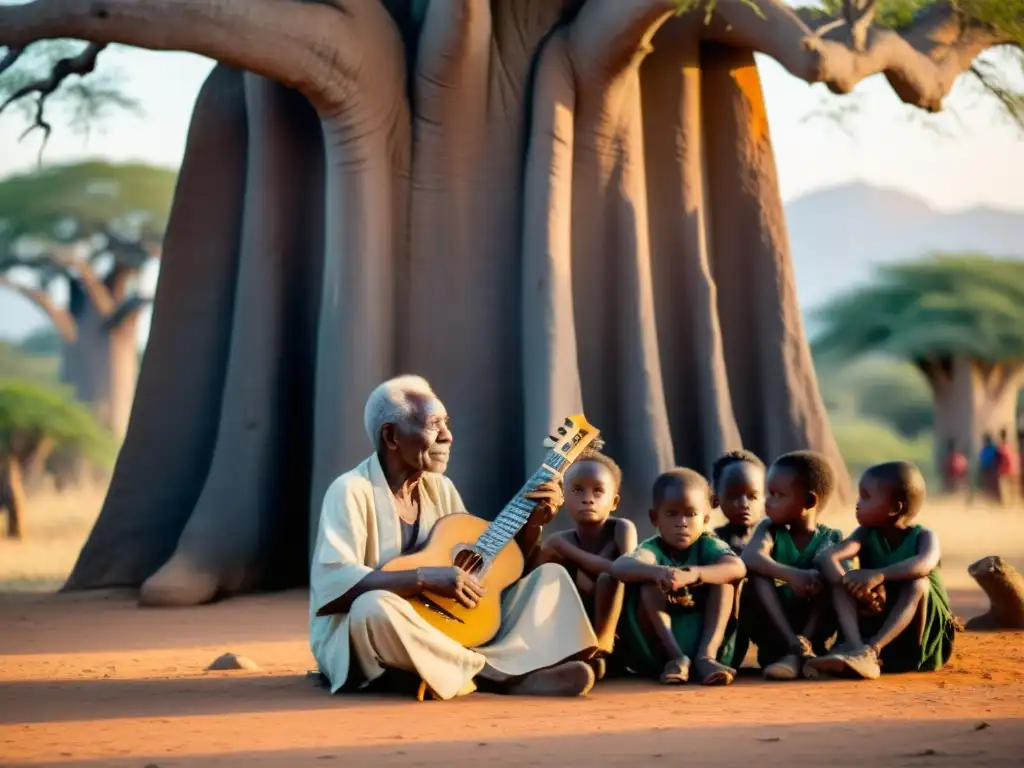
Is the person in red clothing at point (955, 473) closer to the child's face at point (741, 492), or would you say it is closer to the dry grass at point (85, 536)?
the dry grass at point (85, 536)

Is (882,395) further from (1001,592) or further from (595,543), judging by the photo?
(595,543)

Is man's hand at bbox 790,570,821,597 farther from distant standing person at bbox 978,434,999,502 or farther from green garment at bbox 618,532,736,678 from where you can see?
distant standing person at bbox 978,434,999,502

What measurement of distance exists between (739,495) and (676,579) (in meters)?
0.80

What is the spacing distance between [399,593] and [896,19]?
658 centimetres

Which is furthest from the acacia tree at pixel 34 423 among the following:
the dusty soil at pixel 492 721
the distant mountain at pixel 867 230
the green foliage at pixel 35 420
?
the distant mountain at pixel 867 230

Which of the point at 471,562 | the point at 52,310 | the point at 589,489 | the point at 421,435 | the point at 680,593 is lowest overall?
the point at 680,593

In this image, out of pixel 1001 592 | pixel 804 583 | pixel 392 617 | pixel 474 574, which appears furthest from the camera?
pixel 1001 592

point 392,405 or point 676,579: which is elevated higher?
point 392,405

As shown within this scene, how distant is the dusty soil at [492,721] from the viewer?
4.91 meters

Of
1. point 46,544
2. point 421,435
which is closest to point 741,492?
point 421,435

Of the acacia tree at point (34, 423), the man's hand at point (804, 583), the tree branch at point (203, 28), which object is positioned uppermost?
the tree branch at point (203, 28)

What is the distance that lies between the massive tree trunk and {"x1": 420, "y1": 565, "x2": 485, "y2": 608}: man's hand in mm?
22892

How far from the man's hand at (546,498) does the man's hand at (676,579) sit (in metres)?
0.49

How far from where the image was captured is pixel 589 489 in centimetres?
654
